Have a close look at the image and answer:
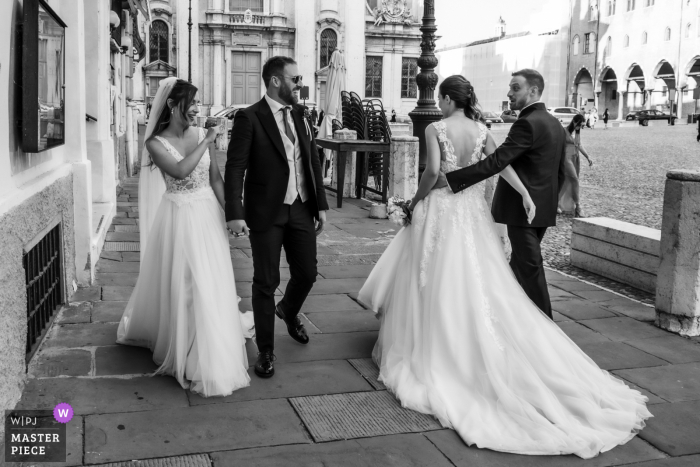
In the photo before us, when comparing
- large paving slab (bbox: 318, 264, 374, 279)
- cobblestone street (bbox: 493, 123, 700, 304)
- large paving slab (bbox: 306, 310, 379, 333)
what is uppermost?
cobblestone street (bbox: 493, 123, 700, 304)

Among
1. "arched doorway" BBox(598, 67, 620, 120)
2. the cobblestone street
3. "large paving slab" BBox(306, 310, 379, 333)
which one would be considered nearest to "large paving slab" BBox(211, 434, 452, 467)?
"large paving slab" BBox(306, 310, 379, 333)

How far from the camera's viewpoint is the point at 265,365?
4.49m

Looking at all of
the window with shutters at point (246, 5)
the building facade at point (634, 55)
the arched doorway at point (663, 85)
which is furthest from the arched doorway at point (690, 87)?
the window with shutters at point (246, 5)

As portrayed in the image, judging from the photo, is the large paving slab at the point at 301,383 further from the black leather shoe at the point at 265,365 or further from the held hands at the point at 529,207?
the held hands at the point at 529,207

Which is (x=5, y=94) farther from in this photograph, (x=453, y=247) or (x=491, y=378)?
(x=491, y=378)

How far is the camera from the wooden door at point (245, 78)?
47.1m

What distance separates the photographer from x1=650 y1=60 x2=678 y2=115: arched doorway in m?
63.6

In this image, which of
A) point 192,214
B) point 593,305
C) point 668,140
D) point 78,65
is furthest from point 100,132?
point 668,140

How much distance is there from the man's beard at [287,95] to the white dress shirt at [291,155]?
1.3 inches

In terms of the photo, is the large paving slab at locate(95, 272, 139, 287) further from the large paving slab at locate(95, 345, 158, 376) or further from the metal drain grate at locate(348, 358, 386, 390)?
the metal drain grate at locate(348, 358, 386, 390)

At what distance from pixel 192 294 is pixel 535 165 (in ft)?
7.94

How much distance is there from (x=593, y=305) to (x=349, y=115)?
9.23 metres

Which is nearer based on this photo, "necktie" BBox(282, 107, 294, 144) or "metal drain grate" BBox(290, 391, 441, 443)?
"metal drain grate" BBox(290, 391, 441, 443)

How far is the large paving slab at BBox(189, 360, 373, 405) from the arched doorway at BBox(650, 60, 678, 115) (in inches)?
2518
